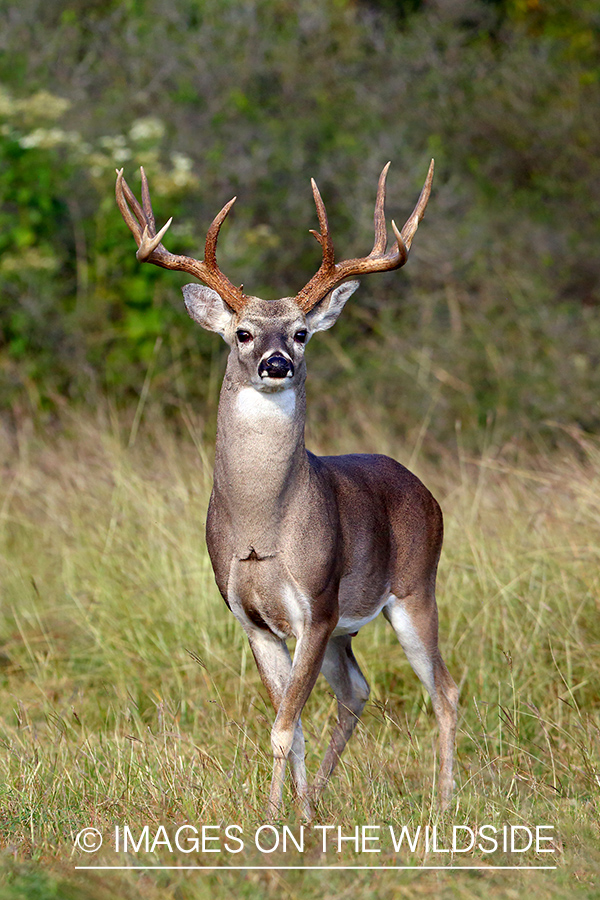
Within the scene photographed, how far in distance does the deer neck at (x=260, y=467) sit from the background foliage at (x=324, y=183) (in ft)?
20.0

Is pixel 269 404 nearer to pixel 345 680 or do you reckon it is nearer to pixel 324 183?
pixel 345 680

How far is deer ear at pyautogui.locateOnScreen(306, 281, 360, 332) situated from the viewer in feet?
14.3

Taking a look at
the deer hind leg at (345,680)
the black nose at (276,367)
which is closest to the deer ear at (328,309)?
the black nose at (276,367)

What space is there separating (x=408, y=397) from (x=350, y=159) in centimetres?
314

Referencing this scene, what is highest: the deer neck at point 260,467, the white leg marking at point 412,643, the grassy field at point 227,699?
the deer neck at point 260,467

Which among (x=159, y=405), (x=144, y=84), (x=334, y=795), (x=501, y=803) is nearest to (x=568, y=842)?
(x=501, y=803)

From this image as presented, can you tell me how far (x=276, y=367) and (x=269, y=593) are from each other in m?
0.74

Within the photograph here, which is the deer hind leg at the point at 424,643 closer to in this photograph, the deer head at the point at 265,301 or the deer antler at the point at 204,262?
the deer head at the point at 265,301

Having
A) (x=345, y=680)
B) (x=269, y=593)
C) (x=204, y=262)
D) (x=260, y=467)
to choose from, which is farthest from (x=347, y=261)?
(x=345, y=680)

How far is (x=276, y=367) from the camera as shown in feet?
12.7

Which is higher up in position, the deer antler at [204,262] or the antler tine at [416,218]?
the antler tine at [416,218]

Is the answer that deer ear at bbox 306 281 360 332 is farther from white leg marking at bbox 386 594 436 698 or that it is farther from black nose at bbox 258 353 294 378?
white leg marking at bbox 386 594 436 698

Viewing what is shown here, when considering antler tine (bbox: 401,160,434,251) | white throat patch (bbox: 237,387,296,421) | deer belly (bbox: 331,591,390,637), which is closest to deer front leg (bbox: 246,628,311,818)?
deer belly (bbox: 331,591,390,637)

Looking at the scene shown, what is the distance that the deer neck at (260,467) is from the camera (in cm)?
407
